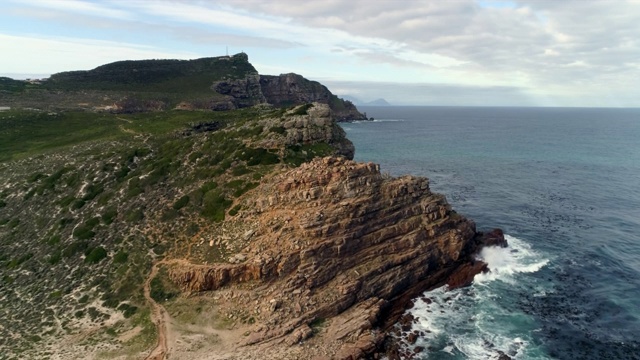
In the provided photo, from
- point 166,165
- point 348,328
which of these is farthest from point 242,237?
point 166,165

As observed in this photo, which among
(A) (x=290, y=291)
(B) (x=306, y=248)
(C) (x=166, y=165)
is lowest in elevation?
(A) (x=290, y=291)

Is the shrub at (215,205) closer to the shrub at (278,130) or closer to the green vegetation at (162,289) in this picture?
the green vegetation at (162,289)

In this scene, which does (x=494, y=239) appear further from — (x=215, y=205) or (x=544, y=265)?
(x=215, y=205)

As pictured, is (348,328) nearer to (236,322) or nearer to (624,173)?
(236,322)

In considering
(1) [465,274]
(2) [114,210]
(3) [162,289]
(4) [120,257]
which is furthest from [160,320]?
(1) [465,274]

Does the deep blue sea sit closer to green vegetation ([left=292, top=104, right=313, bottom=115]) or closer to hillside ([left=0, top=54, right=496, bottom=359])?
hillside ([left=0, top=54, right=496, bottom=359])

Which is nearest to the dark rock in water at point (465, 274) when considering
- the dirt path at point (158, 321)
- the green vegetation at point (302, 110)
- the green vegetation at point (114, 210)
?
the green vegetation at point (114, 210)
